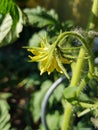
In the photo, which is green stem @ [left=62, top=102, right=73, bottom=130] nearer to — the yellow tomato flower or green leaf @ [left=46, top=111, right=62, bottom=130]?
the yellow tomato flower

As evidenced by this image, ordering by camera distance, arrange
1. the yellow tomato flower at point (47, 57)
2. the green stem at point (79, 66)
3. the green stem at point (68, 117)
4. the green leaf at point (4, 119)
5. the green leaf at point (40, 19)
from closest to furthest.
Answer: the yellow tomato flower at point (47, 57) → the green stem at point (79, 66) → the green stem at point (68, 117) → the green leaf at point (4, 119) → the green leaf at point (40, 19)

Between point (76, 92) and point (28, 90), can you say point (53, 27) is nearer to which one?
point (76, 92)

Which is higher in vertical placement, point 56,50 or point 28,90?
point 56,50

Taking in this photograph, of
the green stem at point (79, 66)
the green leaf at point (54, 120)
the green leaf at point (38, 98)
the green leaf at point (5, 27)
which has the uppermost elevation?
the green leaf at point (5, 27)

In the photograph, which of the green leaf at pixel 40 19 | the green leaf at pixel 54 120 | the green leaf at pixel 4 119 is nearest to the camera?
the green leaf at pixel 4 119

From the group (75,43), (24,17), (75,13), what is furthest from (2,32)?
(75,13)

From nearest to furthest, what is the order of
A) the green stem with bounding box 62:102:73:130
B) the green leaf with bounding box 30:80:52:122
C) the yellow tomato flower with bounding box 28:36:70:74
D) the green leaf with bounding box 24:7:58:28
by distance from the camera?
the yellow tomato flower with bounding box 28:36:70:74
the green stem with bounding box 62:102:73:130
the green leaf with bounding box 24:7:58:28
the green leaf with bounding box 30:80:52:122

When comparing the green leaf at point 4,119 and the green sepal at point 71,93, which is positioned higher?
the green sepal at point 71,93

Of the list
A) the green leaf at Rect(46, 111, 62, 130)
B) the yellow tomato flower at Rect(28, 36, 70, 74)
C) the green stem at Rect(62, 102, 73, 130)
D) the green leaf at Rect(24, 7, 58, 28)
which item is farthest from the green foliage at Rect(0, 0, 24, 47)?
the green leaf at Rect(46, 111, 62, 130)

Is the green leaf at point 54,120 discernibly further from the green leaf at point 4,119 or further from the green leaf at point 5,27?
Answer: the green leaf at point 5,27

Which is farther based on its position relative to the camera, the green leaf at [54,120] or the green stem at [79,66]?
the green leaf at [54,120]

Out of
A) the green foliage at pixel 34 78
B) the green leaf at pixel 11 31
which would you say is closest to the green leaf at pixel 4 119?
the green foliage at pixel 34 78
